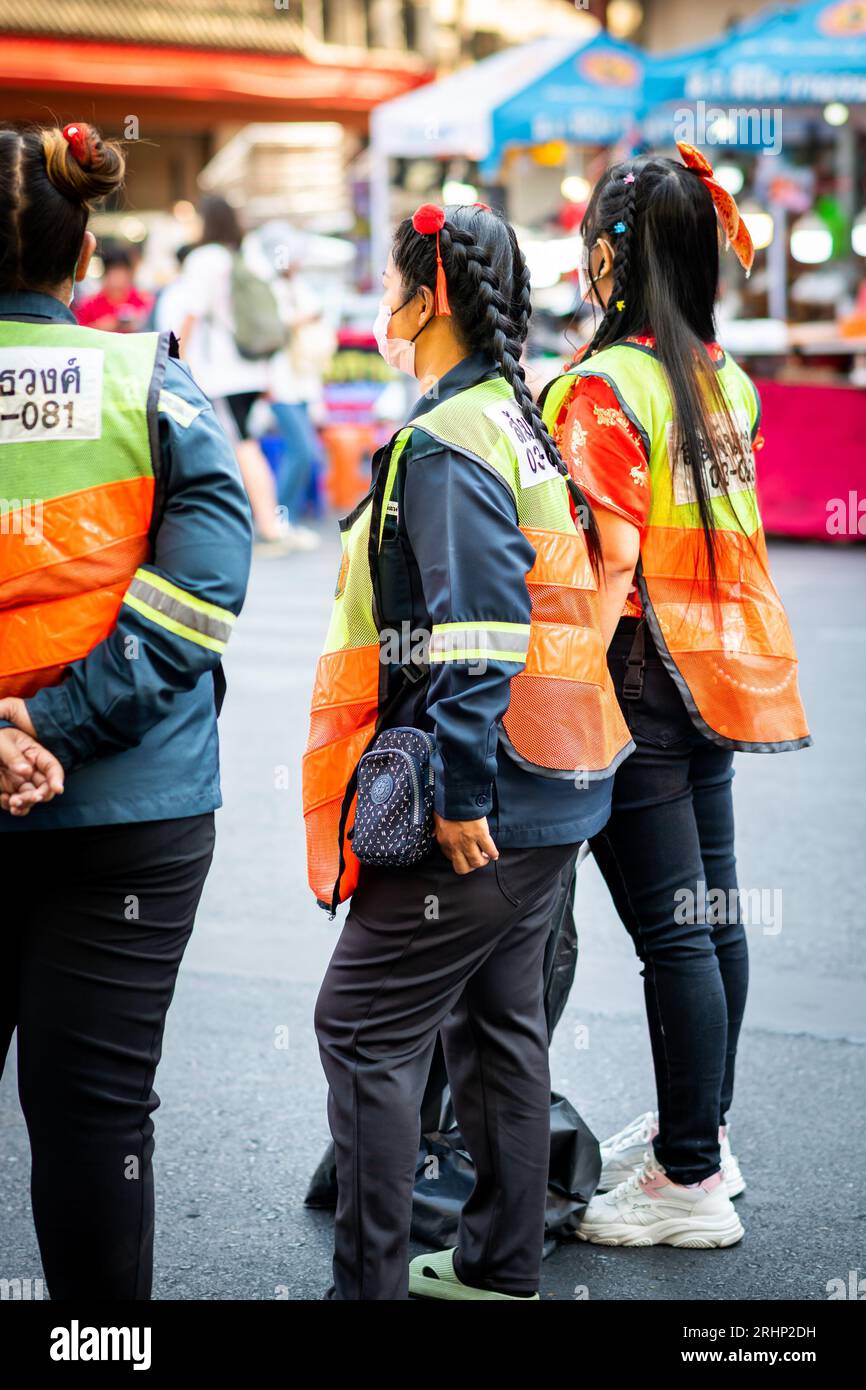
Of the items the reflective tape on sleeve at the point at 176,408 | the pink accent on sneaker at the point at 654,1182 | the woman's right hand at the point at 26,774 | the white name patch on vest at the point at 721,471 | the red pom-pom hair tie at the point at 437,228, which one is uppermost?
the red pom-pom hair tie at the point at 437,228

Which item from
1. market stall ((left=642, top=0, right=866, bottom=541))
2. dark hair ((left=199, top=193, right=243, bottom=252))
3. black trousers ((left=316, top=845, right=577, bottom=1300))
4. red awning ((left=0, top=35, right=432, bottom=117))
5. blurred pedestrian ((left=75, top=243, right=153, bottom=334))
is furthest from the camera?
red awning ((left=0, top=35, right=432, bottom=117))

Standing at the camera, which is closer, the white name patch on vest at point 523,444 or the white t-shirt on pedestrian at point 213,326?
the white name patch on vest at point 523,444

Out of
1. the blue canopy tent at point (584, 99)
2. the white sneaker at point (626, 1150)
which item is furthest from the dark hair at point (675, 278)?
the blue canopy tent at point (584, 99)

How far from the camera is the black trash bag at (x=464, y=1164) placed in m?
3.08

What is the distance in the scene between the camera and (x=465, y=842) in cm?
238

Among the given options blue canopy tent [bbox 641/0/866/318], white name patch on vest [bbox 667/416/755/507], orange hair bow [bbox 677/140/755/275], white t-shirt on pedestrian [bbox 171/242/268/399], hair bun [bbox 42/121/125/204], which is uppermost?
blue canopy tent [bbox 641/0/866/318]

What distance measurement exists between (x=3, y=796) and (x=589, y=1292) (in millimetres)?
1491

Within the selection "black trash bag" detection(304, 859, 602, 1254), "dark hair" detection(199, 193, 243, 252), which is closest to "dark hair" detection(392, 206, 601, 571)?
"black trash bag" detection(304, 859, 602, 1254)

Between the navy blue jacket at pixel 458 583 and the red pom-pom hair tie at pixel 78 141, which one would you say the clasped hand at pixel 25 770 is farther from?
the red pom-pom hair tie at pixel 78 141

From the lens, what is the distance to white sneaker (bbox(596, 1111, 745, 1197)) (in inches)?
129

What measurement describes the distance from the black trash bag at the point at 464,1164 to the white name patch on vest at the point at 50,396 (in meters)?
1.32

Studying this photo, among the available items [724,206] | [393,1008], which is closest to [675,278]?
[724,206]

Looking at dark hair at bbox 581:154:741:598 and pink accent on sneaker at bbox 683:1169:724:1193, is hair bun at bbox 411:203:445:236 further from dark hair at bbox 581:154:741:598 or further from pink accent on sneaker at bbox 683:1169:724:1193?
pink accent on sneaker at bbox 683:1169:724:1193

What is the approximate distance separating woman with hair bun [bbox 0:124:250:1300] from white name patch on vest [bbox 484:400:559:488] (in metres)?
0.43
